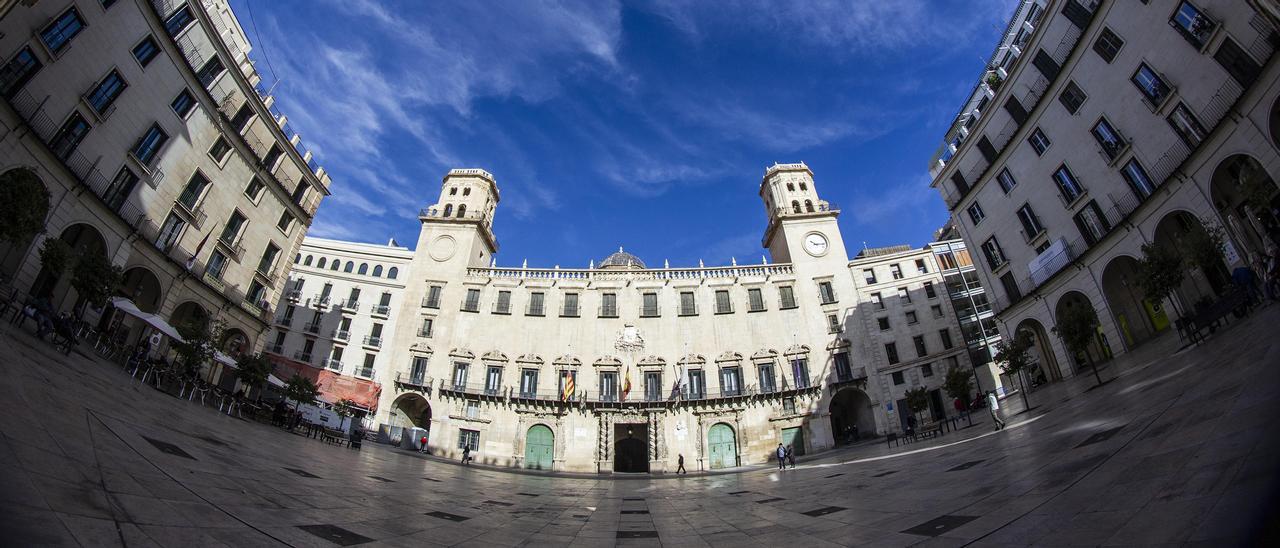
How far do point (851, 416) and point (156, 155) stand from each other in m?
46.6

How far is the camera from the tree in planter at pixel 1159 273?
1680 cm

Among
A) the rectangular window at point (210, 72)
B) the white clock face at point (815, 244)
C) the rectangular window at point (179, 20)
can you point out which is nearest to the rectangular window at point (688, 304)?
the white clock face at point (815, 244)

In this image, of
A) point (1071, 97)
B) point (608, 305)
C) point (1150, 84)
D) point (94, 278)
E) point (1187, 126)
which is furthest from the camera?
point (608, 305)

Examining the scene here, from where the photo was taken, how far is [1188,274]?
21.3 metres

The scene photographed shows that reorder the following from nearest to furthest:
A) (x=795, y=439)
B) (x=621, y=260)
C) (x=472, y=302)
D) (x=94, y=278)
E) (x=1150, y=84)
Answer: (x=94, y=278) → (x=1150, y=84) → (x=795, y=439) → (x=472, y=302) → (x=621, y=260)

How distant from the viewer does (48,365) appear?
1071cm

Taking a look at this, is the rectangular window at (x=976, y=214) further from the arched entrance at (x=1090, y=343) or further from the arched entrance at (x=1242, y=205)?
the arched entrance at (x=1242, y=205)

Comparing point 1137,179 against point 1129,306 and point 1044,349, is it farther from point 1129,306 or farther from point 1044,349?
point 1044,349

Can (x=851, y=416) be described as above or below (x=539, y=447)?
above

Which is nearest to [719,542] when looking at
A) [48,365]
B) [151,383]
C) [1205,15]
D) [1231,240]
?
[48,365]

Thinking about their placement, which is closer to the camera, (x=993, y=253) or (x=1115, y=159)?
(x=1115, y=159)

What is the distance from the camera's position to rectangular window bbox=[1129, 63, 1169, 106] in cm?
2120

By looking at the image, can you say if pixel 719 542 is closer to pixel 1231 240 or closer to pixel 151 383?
pixel 151 383

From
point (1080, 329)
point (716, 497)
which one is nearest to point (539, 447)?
point (716, 497)
